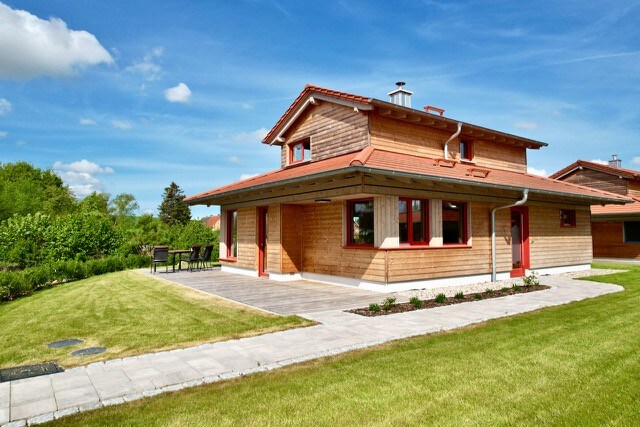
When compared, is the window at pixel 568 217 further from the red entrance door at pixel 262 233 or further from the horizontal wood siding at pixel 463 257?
the red entrance door at pixel 262 233

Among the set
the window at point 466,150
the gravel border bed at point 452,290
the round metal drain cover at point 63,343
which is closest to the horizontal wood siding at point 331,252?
the gravel border bed at point 452,290

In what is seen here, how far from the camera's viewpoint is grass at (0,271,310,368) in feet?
18.2

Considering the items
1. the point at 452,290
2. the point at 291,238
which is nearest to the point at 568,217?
the point at 452,290

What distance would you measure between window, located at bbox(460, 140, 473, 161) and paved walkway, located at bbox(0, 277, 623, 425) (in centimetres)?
794

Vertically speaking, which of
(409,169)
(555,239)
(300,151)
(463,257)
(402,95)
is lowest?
(463,257)

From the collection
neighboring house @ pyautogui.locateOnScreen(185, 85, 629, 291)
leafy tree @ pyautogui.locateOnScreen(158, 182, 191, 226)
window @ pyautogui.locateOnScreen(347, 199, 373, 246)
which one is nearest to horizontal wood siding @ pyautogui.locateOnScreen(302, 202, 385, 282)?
neighboring house @ pyautogui.locateOnScreen(185, 85, 629, 291)

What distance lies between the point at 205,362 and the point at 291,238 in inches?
349

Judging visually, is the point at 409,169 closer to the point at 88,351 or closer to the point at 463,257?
the point at 463,257

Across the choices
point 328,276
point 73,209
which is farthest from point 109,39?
point 73,209

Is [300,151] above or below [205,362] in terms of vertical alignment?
above

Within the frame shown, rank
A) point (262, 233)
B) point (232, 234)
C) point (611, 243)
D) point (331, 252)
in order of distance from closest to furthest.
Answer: point (331, 252) < point (262, 233) < point (232, 234) < point (611, 243)

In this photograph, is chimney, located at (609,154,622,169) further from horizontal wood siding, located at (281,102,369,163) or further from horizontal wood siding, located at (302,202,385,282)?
horizontal wood siding, located at (302,202,385,282)

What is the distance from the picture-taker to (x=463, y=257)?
39.9ft

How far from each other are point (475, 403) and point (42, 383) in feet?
14.4
